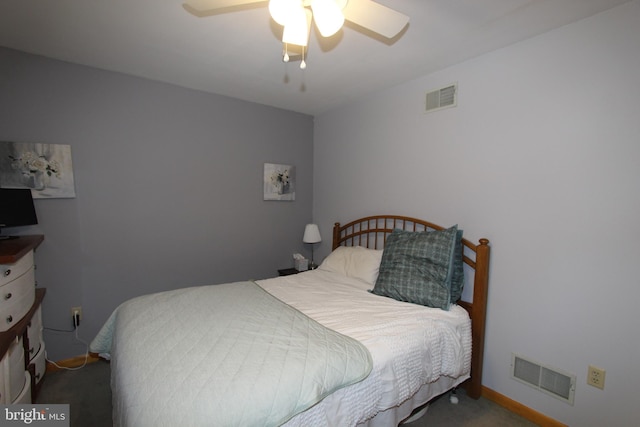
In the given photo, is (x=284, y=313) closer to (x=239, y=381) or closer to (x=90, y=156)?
(x=239, y=381)

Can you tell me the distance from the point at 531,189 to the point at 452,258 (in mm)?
655

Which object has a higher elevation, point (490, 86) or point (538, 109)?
point (490, 86)

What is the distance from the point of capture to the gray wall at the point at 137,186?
7.38 feet

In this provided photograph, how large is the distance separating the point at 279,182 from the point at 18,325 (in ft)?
7.77

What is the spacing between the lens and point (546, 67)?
1.77 metres

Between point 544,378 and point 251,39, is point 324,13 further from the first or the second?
point 544,378

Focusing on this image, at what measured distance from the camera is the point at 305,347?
137 cm

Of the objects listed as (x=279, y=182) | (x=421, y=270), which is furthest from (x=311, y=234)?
(x=421, y=270)

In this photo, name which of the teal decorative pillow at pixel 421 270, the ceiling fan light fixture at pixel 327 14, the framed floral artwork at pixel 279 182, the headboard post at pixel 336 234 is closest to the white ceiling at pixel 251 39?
the ceiling fan light fixture at pixel 327 14

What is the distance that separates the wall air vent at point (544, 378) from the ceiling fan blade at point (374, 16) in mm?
2170

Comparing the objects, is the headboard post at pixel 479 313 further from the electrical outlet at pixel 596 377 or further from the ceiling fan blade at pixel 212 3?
the ceiling fan blade at pixel 212 3

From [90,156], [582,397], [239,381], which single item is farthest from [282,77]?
[582,397]

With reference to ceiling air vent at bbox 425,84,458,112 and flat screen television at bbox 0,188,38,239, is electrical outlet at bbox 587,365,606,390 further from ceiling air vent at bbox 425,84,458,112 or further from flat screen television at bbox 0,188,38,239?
flat screen television at bbox 0,188,38,239

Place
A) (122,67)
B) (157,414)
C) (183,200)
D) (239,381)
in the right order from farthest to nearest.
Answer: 1. (183,200)
2. (122,67)
3. (239,381)
4. (157,414)
